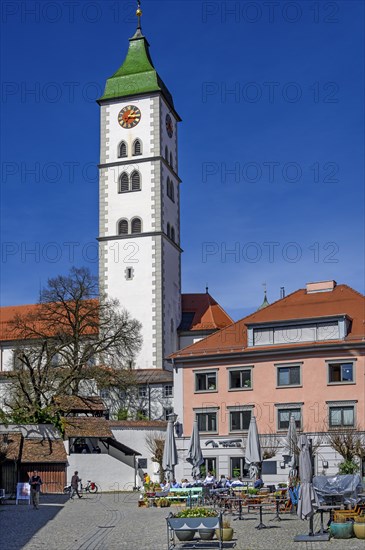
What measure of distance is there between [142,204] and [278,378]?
25.5 meters

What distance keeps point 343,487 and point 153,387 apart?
35895 millimetres

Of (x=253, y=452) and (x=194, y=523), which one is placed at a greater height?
(x=253, y=452)

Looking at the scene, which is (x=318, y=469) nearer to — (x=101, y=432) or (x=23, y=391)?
(x=101, y=432)

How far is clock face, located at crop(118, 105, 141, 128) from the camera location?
68.9m

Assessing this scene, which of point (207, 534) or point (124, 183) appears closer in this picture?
point (207, 534)

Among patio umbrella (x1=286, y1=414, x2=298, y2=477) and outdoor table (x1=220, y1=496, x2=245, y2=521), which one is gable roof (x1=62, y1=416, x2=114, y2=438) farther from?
outdoor table (x1=220, y1=496, x2=245, y2=521)

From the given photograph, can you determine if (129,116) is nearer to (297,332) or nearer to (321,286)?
(321,286)

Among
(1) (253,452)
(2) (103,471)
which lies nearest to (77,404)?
(2) (103,471)

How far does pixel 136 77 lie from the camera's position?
7000 cm

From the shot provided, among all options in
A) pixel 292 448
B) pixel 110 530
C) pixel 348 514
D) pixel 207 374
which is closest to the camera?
pixel 348 514

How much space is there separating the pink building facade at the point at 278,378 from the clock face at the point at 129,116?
2606 centimetres

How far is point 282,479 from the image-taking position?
42688 mm

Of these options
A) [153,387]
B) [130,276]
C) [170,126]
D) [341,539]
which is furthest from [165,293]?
[341,539]

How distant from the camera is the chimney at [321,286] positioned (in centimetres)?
4828
